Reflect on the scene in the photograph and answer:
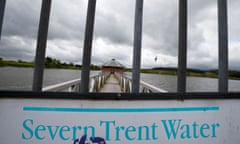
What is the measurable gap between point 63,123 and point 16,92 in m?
0.38

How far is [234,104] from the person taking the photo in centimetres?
102

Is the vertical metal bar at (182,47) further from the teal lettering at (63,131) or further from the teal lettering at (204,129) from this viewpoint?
the teal lettering at (63,131)

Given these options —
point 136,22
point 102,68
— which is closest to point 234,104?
point 136,22

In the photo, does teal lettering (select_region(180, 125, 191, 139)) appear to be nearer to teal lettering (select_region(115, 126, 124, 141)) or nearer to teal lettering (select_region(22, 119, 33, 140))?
teal lettering (select_region(115, 126, 124, 141))

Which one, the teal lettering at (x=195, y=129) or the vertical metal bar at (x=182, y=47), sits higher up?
the vertical metal bar at (x=182, y=47)

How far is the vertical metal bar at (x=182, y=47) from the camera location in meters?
0.98

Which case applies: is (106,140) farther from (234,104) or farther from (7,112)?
(234,104)

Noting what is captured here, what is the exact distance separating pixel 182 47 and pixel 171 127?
0.62m

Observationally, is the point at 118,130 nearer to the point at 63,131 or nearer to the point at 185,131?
the point at 63,131

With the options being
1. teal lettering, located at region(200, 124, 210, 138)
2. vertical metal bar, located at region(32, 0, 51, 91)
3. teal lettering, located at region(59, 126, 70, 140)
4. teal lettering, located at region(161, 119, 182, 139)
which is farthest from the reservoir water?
teal lettering, located at region(161, 119, 182, 139)

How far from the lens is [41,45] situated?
0.94m

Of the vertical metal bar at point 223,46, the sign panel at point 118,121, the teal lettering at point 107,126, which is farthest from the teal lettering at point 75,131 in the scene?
the vertical metal bar at point 223,46

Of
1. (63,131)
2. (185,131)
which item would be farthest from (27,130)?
(185,131)

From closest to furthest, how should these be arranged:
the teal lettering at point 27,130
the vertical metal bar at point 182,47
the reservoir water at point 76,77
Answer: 1. the teal lettering at point 27,130
2. the vertical metal bar at point 182,47
3. the reservoir water at point 76,77
